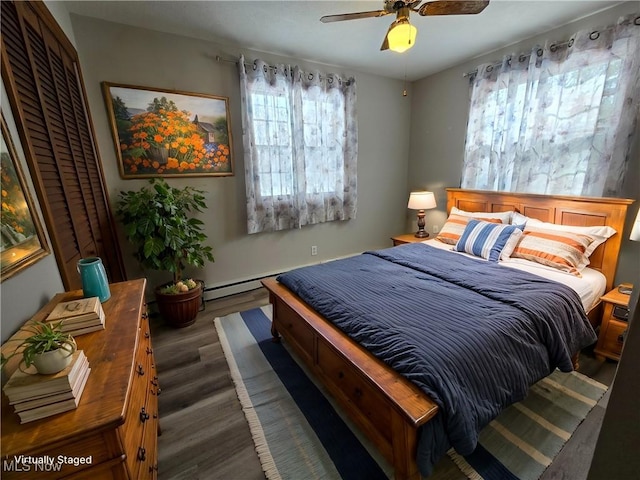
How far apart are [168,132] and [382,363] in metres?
2.68

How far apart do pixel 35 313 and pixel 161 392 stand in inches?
39.2

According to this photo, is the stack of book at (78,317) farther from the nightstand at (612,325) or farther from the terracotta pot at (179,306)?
the nightstand at (612,325)

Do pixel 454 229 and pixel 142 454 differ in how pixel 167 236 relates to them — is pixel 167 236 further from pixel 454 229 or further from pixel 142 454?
pixel 454 229

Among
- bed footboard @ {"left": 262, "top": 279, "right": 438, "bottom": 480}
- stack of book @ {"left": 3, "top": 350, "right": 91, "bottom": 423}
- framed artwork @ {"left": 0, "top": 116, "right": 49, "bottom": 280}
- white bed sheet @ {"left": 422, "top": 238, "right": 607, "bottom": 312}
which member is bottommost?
bed footboard @ {"left": 262, "top": 279, "right": 438, "bottom": 480}

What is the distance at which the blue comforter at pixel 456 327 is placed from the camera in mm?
1121

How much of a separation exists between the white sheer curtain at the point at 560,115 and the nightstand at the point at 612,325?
894 millimetres

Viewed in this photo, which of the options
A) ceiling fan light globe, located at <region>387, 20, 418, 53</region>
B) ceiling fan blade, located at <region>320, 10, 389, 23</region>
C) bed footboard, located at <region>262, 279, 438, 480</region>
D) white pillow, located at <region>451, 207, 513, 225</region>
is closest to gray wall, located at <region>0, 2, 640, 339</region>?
white pillow, located at <region>451, 207, 513, 225</region>

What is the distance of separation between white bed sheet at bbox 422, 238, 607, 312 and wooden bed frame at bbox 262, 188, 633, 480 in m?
0.12

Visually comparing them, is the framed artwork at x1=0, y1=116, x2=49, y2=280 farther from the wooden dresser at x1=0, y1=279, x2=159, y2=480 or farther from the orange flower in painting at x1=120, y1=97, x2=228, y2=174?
the orange flower in painting at x1=120, y1=97, x2=228, y2=174

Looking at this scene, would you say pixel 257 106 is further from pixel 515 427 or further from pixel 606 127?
pixel 515 427

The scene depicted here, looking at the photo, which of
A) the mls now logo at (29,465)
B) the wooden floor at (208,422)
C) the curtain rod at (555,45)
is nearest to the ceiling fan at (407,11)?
the curtain rod at (555,45)

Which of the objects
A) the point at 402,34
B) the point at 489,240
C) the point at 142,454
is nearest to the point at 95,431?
the point at 142,454

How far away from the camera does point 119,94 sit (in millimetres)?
2357

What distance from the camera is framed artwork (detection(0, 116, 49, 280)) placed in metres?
0.99
